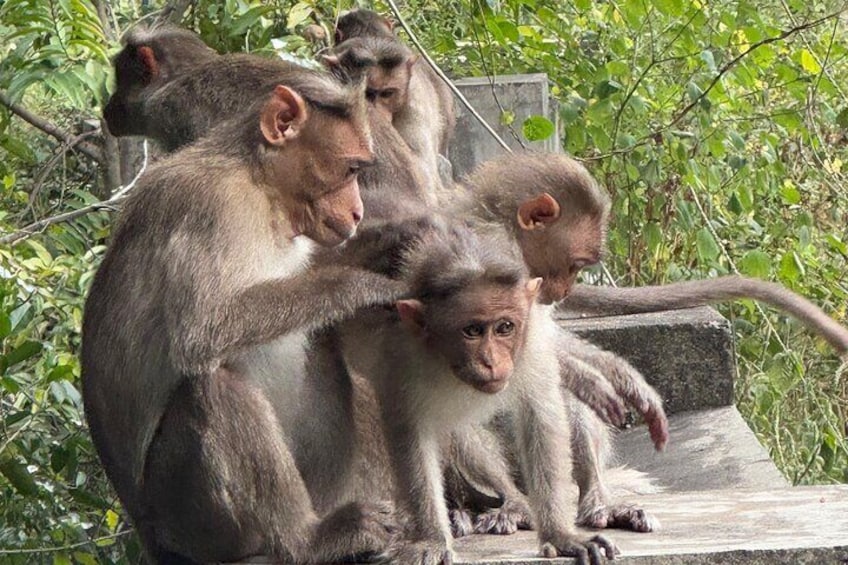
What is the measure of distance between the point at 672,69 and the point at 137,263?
5.88 m

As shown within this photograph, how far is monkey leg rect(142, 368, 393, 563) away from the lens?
4543mm

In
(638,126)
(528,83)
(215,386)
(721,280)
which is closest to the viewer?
(215,386)

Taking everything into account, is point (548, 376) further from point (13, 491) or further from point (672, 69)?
point (672, 69)

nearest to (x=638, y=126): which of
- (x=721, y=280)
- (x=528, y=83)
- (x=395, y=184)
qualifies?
(x=528, y=83)

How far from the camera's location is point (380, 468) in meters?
5.23

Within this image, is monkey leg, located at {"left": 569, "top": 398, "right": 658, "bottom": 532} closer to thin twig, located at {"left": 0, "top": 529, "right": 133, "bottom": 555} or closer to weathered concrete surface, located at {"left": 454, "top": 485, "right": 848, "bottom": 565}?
weathered concrete surface, located at {"left": 454, "top": 485, "right": 848, "bottom": 565}

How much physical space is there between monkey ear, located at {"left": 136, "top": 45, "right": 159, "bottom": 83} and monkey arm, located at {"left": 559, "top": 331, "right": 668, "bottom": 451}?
2304mm

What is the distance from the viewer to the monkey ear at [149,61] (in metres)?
6.96

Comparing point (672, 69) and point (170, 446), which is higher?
point (170, 446)

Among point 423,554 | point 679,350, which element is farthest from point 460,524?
point 679,350

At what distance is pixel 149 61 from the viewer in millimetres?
6973

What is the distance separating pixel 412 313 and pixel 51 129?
12.4 ft

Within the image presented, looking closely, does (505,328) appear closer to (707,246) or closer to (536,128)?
(536,128)

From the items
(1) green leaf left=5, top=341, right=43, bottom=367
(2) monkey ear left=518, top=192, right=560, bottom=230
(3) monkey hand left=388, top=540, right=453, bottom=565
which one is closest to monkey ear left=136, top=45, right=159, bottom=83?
(1) green leaf left=5, top=341, right=43, bottom=367
